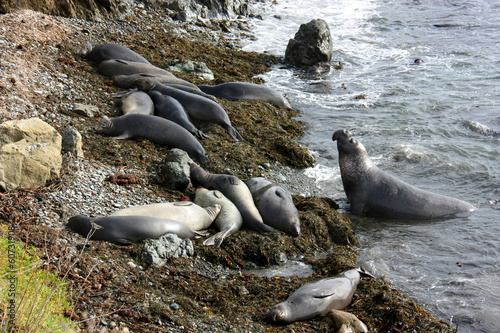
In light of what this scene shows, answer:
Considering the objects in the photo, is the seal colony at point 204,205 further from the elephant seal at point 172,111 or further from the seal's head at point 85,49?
the seal's head at point 85,49

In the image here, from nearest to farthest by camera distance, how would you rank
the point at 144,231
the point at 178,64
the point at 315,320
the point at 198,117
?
the point at 315,320, the point at 144,231, the point at 198,117, the point at 178,64

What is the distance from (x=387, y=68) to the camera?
15.1 metres

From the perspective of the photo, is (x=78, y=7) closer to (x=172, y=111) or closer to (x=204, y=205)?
(x=172, y=111)

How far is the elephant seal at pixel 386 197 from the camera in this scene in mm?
7699

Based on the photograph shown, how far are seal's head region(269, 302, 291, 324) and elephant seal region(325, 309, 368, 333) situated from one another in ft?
1.40

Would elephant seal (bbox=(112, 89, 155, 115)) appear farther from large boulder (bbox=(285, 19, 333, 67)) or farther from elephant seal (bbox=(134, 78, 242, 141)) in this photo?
large boulder (bbox=(285, 19, 333, 67))

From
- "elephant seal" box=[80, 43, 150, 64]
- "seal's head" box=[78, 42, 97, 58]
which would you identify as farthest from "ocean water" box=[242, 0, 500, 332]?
"seal's head" box=[78, 42, 97, 58]

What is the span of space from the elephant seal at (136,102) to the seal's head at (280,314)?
5000 millimetres

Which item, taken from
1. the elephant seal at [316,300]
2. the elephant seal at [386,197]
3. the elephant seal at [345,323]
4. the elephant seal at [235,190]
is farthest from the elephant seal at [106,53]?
the elephant seal at [345,323]

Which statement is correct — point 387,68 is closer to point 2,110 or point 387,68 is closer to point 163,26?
point 163,26

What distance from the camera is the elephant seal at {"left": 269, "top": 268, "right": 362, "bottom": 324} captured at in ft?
15.6

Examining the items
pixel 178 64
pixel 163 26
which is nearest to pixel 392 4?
pixel 163 26

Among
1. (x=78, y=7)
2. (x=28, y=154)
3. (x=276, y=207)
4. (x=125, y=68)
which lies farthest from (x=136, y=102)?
(x=78, y=7)

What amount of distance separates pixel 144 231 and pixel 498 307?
4051 millimetres
